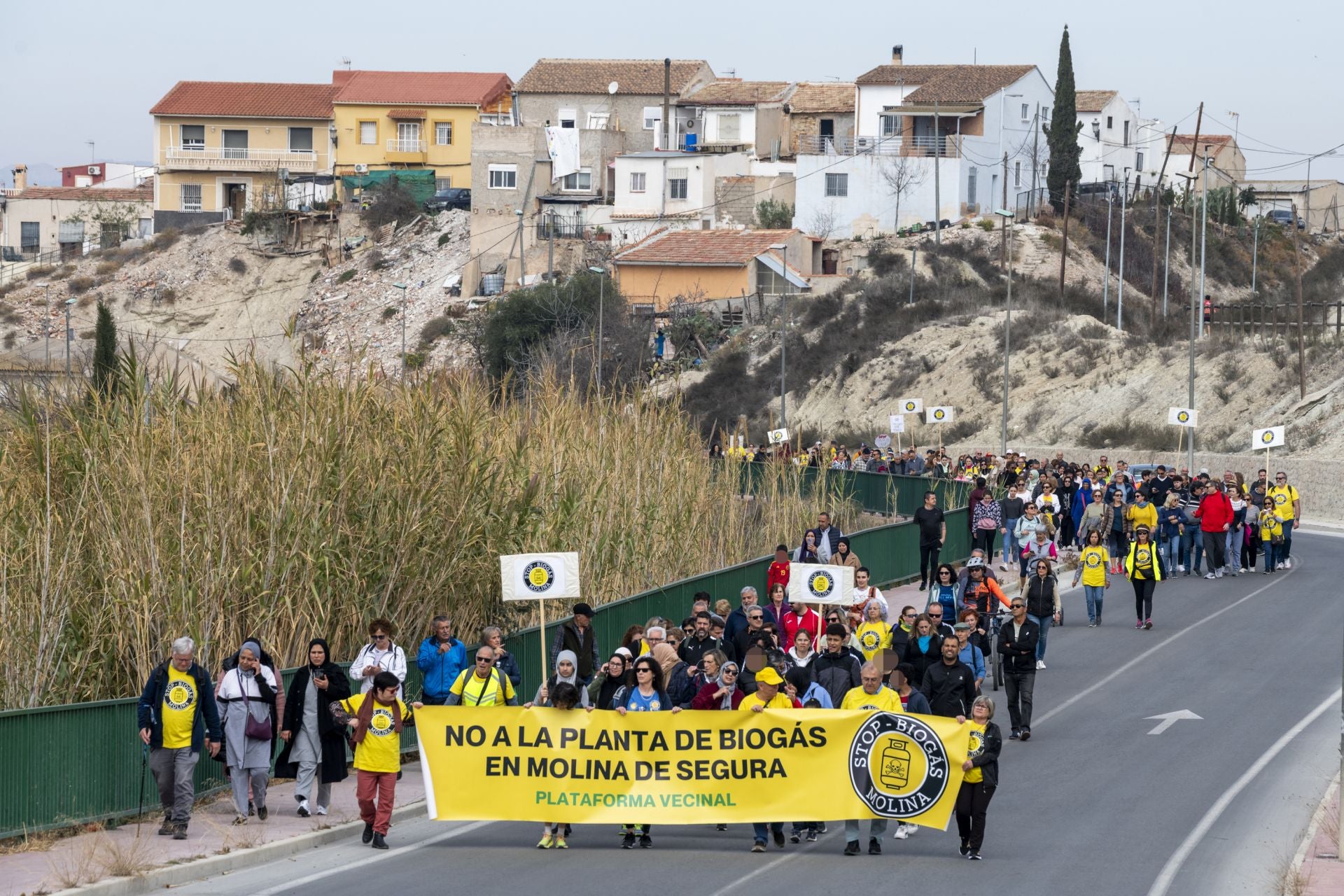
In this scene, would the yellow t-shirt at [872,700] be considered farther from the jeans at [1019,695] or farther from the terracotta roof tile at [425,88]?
the terracotta roof tile at [425,88]

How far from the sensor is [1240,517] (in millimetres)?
31812

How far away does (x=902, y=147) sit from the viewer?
90750 millimetres

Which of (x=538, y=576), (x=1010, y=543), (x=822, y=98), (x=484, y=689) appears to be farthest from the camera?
(x=822, y=98)

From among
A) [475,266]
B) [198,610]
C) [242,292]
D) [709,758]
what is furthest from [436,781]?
[242,292]

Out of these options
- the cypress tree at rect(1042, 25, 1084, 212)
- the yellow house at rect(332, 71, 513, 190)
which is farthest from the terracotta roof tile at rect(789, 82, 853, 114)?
the yellow house at rect(332, 71, 513, 190)

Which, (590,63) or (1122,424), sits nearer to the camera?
(1122,424)

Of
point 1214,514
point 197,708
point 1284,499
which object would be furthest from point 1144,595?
point 197,708

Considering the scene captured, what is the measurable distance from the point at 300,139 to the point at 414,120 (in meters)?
8.12

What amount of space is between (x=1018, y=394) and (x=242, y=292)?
2038 inches

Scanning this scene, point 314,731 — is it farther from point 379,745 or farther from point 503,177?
point 503,177

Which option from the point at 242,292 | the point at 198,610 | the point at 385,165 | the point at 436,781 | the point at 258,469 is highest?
the point at 385,165

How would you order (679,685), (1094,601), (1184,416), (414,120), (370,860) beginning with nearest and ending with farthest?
(370,860), (679,685), (1094,601), (1184,416), (414,120)

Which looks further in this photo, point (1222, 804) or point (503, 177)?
point (503, 177)

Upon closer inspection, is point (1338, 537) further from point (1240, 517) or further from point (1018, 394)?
point (1018, 394)
